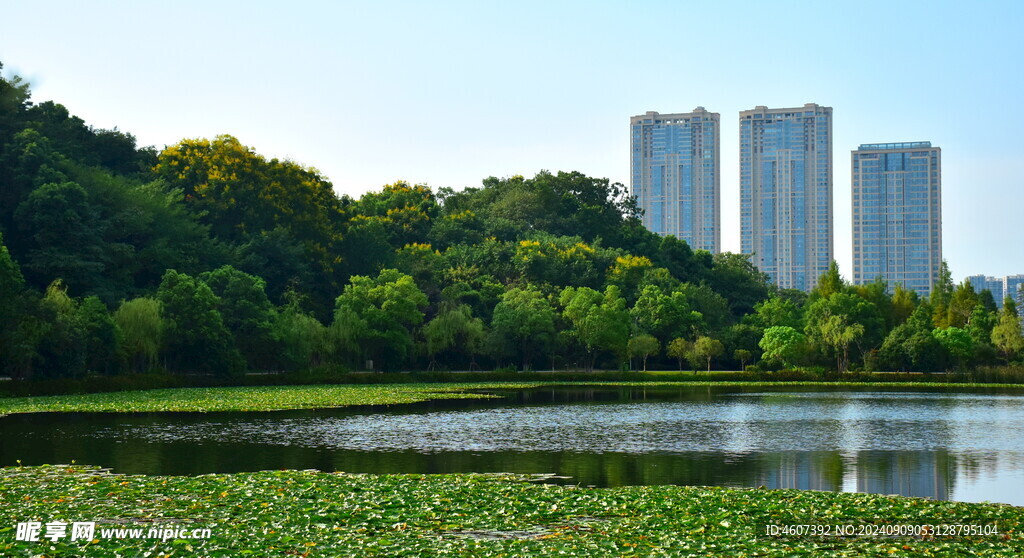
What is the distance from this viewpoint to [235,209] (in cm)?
7331

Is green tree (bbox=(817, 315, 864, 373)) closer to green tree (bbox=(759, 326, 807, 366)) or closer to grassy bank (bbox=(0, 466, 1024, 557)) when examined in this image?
green tree (bbox=(759, 326, 807, 366))

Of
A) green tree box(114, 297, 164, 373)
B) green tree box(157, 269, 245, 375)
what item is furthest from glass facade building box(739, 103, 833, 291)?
green tree box(114, 297, 164, 373)

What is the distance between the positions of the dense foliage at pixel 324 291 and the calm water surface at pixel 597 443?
1877 cm

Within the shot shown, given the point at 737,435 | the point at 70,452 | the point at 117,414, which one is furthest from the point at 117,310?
the point at 737,435

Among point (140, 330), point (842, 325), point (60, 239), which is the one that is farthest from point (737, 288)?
point (60, 239)

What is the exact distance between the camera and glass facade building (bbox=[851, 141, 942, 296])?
6924 inches

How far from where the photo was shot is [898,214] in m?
178

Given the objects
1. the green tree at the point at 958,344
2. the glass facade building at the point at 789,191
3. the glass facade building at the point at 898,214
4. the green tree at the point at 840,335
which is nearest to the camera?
the green tree at the point at 958,344

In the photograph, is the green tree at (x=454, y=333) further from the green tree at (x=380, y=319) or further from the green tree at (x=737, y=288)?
the green tree at (x=737, y=288)

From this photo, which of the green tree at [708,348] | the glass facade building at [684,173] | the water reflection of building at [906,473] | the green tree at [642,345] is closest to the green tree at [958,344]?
the green tree at [708,348]

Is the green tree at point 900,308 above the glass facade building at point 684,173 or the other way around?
the other way around

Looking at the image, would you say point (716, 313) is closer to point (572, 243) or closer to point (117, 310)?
point (572, 243)

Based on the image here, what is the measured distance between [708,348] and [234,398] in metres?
43.4

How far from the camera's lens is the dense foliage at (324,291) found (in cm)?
5488
